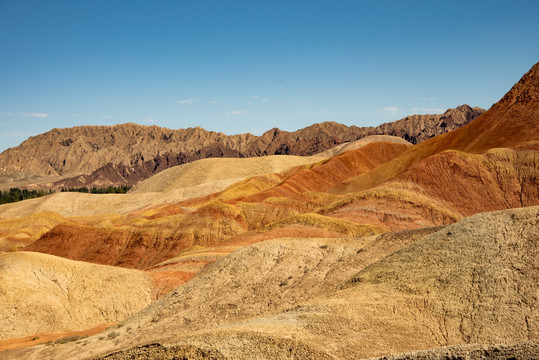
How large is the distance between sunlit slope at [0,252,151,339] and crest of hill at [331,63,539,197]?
2372 inches

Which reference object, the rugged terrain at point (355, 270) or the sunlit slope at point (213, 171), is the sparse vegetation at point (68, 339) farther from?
the sunlit slope at point (213, 171)

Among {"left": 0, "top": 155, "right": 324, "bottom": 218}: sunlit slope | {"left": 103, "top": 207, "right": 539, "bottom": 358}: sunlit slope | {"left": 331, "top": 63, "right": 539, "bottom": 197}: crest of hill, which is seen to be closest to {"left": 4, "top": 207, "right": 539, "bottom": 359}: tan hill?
{"left": 103, "top": 207, "right": 539, "bottom": 358}: sunlit slope

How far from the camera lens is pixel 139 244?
7019 centimetres

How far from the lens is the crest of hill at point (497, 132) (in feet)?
252

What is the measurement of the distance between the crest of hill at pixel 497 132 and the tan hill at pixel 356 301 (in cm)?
5663

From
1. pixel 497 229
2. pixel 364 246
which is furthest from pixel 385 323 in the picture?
pixel 364 246

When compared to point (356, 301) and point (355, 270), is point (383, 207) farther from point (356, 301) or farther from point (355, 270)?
point (356, 301)

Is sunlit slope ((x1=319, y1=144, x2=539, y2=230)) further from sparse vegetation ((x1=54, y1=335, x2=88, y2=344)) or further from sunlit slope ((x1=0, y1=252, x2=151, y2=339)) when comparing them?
sparse vegetation ((x1=54, y1=335, x2=88, y2=344))

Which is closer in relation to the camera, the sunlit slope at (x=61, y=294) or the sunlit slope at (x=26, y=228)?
the sunlit slope at (x=61, y=294)

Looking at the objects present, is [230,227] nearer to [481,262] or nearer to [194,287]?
[194,287]

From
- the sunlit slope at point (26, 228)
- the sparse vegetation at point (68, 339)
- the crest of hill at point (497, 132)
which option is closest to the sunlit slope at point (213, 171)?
the sunlit slope at point (26, 228)

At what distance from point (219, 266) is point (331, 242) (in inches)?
383

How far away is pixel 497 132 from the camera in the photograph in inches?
3184

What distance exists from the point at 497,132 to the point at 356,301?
7460 cm
